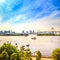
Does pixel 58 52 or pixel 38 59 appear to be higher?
pixel 58 52

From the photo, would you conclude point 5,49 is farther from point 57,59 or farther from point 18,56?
point 57,59

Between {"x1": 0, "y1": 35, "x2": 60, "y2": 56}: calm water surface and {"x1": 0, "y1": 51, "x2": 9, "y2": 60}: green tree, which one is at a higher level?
{"x1": 0, "y1": 51, "x2": 9, "y2": 60}: green tree

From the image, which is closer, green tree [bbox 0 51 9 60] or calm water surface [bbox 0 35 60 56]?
green tree [bbox 0 51 9 60]

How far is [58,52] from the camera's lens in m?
5.15

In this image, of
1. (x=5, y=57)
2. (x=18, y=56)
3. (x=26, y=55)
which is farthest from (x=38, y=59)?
(x=5, y=57)

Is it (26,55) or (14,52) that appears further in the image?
(26,55)

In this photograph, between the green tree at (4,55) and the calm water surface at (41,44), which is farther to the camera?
the calm water surface at (41,44)

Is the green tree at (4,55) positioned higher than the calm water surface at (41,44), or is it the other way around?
the green tree at (4,55)

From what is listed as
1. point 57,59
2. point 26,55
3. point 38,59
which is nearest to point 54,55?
point 57,59

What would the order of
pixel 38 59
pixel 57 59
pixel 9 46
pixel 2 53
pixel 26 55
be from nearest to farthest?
pixel 2 53 < pixel 9 46 < pixel 57 59 < pixel 26 55 < pixel 38 59

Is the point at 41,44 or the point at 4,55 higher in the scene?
the point at 4,55

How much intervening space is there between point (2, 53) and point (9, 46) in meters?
0.34

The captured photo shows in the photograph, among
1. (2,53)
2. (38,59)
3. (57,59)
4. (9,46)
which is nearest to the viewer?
(2,53)

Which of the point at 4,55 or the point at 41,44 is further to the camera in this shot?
the point at 41,44
